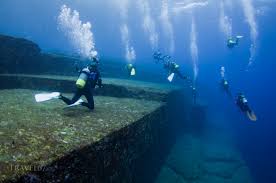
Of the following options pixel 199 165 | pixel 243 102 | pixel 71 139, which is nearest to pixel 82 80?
pixel 71 139

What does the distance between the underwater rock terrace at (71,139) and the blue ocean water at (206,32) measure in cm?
1302

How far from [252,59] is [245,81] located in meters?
42.4

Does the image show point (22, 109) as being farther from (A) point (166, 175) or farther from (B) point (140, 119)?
(A) point (166, 175)

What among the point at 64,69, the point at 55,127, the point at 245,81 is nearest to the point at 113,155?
the point at 55,127

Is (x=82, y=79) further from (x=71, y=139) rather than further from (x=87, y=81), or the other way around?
(x=71, y=139)

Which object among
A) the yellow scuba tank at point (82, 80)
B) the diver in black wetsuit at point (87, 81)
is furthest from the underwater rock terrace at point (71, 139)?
the yellow scuba tank at point (82, 80)

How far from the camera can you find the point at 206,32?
83.7 m

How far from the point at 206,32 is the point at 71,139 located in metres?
83.5

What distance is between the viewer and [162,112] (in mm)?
10383

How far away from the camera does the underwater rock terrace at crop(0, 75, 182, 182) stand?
3.83 m

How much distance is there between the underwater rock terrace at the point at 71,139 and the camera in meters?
3.83

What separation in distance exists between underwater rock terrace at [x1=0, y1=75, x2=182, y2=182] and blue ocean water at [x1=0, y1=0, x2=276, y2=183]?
→ 513 inches

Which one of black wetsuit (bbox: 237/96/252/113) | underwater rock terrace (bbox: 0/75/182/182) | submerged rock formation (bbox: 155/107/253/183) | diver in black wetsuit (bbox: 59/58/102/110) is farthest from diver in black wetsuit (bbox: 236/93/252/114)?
diver in black wetsuit (bbox: 59/58/102/110)

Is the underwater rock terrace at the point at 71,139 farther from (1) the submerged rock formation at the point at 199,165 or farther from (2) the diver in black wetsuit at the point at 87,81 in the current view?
(1) the submerged rock formation at the point at 199,165
